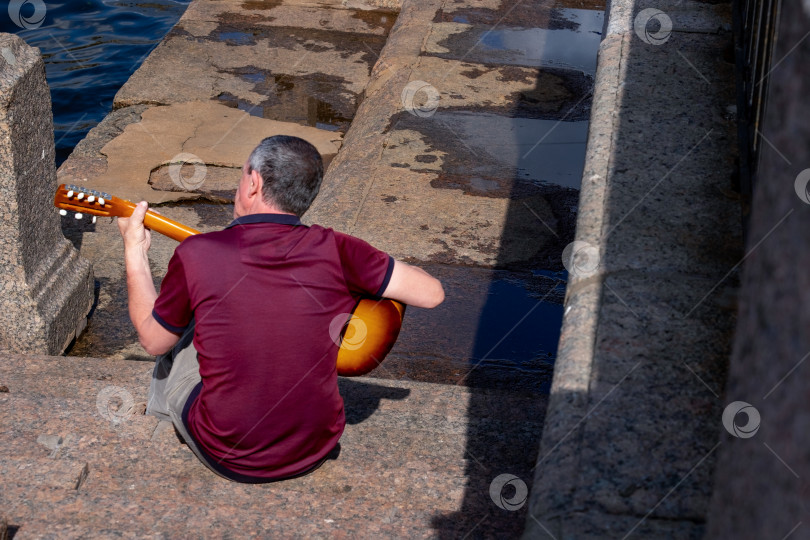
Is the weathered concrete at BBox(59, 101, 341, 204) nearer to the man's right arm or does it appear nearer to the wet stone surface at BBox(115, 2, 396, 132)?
the wet stone surface at BBox(115, 2, 396, 132)

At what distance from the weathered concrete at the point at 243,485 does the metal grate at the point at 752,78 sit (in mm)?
1130

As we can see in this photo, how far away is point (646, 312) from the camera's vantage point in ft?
7.28

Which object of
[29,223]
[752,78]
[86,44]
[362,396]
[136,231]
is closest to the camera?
[136,231]

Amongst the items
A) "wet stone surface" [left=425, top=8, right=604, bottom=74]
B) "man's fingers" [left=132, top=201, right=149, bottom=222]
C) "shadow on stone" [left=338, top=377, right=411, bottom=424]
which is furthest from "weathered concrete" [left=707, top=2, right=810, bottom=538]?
"wet stone surface" [left=425, top=8, right=604, bottom=74]

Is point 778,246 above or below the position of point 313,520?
above

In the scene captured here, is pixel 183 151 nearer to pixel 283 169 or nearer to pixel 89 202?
pixel 89 202

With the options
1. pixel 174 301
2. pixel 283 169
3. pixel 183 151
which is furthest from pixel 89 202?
pixel 183 151

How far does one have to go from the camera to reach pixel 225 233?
2.38m

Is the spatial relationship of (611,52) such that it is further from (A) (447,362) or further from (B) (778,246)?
(B) (778,246)

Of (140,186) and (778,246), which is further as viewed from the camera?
(140,186)

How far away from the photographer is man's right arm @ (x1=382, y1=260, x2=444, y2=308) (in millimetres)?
2578

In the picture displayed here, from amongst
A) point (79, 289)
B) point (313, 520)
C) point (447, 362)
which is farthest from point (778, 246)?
point (79, 289)

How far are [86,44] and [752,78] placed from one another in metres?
9.58

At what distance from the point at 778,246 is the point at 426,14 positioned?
7152mm
